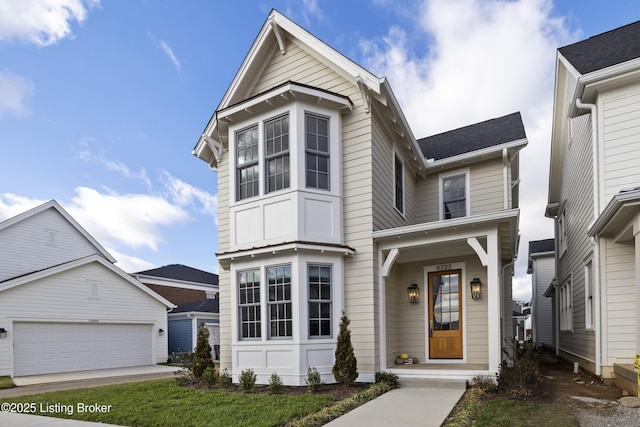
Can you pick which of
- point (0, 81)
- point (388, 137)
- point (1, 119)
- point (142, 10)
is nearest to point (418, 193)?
point (388, 137)

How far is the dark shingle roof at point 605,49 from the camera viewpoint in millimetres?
9016

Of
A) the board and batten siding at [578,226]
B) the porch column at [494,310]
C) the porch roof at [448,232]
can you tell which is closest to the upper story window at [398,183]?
the porch roof at [448,232]

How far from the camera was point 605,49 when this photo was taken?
32.2 ft

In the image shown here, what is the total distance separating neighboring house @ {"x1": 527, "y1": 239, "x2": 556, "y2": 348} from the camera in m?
24.2

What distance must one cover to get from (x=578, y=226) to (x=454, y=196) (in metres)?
3.37

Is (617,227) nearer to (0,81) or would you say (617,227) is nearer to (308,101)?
(308,101)

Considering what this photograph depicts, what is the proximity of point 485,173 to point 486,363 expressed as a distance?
5.50 metres

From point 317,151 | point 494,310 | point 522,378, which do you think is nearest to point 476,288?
point 494,310

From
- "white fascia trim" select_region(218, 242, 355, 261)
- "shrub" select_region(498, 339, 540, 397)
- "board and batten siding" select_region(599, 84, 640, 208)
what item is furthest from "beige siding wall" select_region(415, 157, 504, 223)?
"shrub" select_region(498, 339, 540, 397)

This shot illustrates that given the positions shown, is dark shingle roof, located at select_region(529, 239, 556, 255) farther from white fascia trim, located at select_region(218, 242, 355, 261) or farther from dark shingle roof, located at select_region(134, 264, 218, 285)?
dark shingle roof, located at select_region(134, 264, 218, 285)

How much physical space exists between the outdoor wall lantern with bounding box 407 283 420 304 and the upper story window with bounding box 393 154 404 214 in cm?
204

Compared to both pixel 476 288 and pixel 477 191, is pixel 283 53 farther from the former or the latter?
pixel 476 288

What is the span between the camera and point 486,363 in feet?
31.1

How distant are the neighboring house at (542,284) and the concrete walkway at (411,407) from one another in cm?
1883
